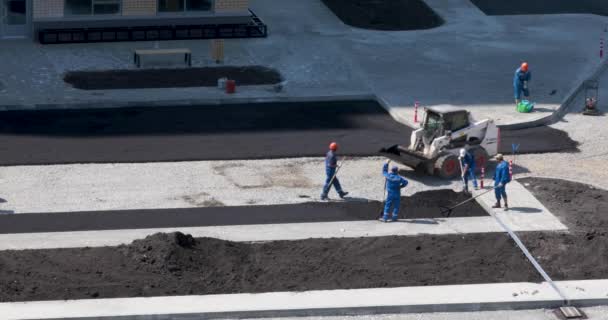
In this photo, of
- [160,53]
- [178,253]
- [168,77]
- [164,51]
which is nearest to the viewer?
[178,253]

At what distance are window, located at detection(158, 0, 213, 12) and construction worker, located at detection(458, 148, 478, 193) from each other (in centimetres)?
1754

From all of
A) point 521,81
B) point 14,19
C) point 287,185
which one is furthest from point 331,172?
point 14,19

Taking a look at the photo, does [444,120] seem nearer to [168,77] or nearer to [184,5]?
[168,77]

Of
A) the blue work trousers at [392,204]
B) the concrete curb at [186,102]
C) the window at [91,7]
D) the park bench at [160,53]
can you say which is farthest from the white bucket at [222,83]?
the blue work trousers at [392,204]

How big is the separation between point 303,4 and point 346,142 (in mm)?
17440

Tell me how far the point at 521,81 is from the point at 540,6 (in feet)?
47.3

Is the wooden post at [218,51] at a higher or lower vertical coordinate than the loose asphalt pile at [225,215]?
higher

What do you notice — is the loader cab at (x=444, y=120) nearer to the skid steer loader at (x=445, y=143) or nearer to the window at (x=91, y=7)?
the skid steer loader at (x=445, y=143)

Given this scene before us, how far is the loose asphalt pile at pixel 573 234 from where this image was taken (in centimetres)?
2438

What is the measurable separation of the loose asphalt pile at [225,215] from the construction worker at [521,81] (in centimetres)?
879

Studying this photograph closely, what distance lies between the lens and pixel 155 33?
42906 mm

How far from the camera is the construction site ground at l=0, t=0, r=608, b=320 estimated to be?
2369 centimetres

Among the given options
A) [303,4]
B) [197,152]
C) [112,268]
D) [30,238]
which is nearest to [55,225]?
[30,238]

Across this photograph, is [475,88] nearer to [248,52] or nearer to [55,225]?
[248,52]
